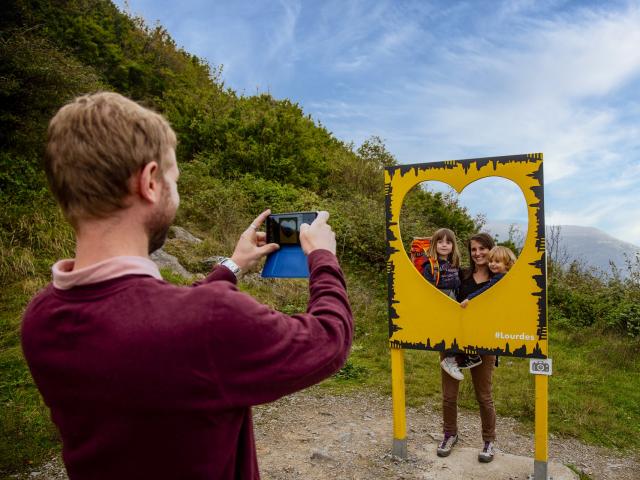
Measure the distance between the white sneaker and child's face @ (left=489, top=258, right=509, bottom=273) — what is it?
0.80 m

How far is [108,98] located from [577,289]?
1032 cm

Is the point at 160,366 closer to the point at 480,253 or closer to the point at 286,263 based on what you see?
the point at 286,263

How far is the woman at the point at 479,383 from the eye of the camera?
397 cm

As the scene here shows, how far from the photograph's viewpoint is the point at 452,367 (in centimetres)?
395

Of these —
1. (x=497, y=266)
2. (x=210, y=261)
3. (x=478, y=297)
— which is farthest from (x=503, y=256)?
(x=210, y=261)

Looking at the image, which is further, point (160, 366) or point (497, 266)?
point (497, 266)

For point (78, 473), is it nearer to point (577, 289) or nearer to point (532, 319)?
point (532, 319)

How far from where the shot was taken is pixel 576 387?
616cm

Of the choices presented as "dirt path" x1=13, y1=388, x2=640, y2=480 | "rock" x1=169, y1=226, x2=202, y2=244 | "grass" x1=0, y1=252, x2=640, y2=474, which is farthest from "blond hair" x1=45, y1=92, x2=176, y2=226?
"rock" x1=169, y1=226, x2=202, y2=244

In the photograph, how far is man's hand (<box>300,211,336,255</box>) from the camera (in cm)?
119

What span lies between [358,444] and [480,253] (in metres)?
2.05

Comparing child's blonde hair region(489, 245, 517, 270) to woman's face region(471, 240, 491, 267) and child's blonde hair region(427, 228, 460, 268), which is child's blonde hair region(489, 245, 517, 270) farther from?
child's blonde hair region(427, 228, 460, 268)

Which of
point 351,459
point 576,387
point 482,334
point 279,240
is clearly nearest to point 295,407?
point 351,459

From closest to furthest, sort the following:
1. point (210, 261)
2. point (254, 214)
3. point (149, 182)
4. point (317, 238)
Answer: point (149, 182)
point (317, 238)
point (210, 261)
point (254, 214)
